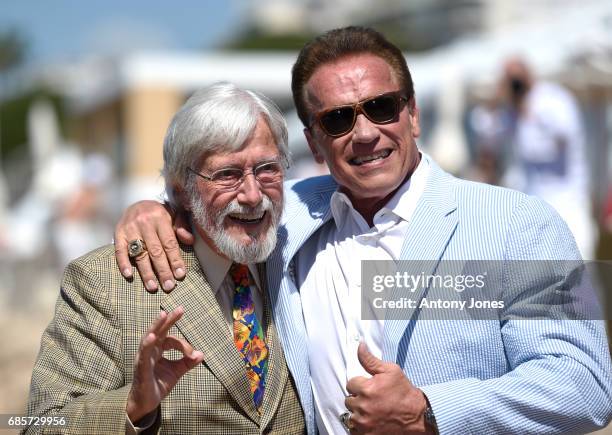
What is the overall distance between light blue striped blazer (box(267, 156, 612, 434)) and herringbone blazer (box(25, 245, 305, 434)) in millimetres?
214

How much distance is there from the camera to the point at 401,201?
329cm

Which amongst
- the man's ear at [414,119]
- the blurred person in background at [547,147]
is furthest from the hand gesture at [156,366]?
the blurred person in background at [547,147]

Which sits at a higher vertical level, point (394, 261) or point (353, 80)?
point (353, 80)

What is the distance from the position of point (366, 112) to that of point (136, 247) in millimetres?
979

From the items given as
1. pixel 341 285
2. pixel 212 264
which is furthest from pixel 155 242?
pixel 341 285

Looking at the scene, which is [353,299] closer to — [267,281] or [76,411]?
[267,281]

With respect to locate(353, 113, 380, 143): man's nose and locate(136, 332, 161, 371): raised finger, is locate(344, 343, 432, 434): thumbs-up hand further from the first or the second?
locate(353, 113, 380, 143): man's nose

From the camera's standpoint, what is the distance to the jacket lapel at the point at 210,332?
3068 millimetres

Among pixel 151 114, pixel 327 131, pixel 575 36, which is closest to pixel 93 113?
pixel 151 114

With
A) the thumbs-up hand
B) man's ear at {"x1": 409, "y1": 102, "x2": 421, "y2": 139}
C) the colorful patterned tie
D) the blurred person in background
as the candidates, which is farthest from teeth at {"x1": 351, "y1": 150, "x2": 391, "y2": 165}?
the blurred person in background

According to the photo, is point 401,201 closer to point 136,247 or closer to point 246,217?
point 246,217

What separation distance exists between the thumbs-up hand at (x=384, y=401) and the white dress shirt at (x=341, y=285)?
0.97 ft

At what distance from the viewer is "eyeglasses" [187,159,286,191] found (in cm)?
315

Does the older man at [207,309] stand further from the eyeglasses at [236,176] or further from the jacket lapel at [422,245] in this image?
the jacket lapel at [422,245]
